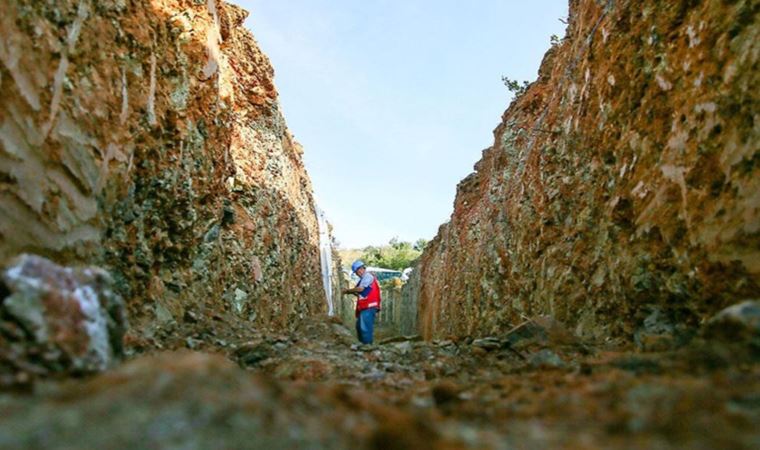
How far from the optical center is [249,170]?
29.7 ft

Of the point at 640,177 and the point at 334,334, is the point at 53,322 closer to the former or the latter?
the point at 640,177

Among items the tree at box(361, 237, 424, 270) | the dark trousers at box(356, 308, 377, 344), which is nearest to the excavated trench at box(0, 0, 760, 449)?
the dark trousers at box(356, 308, 377, 344)

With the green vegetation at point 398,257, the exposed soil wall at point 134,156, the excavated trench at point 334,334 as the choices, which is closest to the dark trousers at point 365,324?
the excavated trench at point 334,334

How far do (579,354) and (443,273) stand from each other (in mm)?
11332

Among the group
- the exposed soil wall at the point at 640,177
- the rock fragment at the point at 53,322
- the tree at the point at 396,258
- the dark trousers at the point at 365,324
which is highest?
the tree at the point at 396,258

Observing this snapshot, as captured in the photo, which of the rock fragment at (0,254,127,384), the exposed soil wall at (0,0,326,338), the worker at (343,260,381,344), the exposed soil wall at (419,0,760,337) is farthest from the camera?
the worker at (343,260,381,344)

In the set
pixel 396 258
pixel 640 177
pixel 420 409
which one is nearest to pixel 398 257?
pixel 396 258

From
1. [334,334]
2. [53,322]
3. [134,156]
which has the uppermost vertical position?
[134,156]

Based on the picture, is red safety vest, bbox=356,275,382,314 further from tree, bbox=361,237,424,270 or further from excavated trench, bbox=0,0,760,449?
tree, bbox=361,237,424,270

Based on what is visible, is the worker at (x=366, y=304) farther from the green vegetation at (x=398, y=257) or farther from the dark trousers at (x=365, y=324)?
the green vegetation at (x=398, y=257)

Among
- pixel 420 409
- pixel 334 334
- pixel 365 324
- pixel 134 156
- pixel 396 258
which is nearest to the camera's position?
pixel 420 409

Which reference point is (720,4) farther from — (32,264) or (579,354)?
(32,264)

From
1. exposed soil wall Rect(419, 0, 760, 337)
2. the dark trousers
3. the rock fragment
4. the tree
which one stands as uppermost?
the tree

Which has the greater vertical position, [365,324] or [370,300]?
[370,300]
